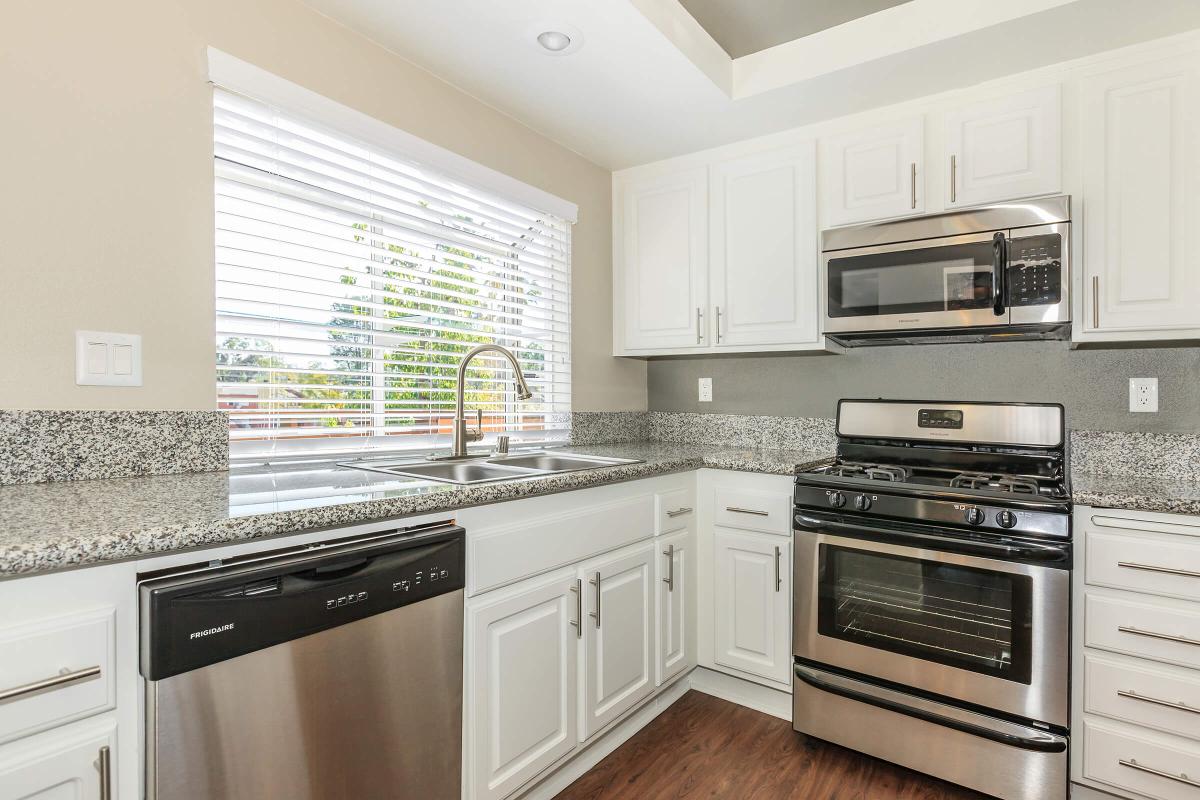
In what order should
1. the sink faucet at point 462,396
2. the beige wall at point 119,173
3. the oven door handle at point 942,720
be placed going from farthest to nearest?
the sink faucet at point 462,396
the oven door handle at point 942,720
the beige wall at point 119,173

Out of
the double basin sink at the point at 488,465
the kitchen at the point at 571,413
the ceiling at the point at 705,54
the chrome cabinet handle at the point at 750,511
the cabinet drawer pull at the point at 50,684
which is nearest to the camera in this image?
the cabinet drawer pull at the point at 50,684

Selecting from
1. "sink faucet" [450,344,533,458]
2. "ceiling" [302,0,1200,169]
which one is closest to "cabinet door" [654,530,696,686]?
"sink faucet" [450,344,533,458]

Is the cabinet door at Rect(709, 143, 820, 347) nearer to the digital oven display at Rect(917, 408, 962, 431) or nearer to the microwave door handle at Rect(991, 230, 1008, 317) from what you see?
the digital oven display at Rect(917, 408, 962, 431)

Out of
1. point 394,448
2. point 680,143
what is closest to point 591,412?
point 394,448

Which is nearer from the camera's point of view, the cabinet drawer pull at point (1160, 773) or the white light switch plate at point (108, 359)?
the white light switch plate at point (108, 359)

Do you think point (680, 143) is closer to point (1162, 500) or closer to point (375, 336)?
point (375, 336)

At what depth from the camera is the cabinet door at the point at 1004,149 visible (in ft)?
6.50

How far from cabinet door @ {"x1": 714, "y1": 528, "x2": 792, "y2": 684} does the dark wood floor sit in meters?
0.22

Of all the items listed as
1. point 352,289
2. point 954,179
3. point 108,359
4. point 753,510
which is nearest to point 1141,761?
point 753,510

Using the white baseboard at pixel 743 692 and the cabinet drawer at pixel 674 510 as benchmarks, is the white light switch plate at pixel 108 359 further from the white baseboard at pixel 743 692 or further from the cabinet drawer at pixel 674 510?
the white baseboard at pixel 743 692

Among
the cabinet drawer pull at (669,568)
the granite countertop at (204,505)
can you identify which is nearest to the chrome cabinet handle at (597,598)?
the granite countertop at (204,505)

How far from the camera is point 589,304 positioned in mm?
2883

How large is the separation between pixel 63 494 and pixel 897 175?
8.46 ft

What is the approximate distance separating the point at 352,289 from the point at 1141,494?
232cm
